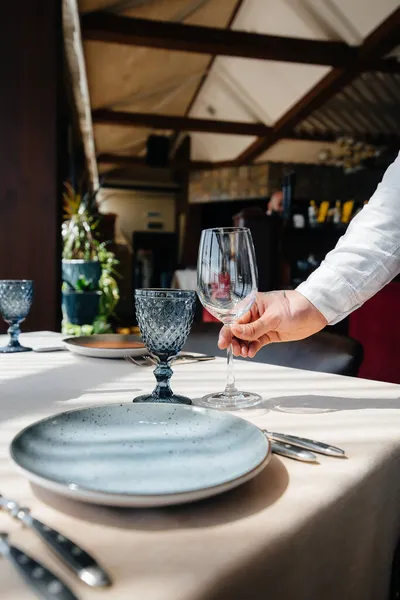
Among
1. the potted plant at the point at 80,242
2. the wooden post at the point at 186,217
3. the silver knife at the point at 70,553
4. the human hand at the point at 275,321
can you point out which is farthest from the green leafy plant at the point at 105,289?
the wooden post at the point at 186,217

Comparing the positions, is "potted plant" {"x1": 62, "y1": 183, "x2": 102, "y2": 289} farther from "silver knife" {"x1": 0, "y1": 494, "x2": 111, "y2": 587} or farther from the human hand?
"silver knife" {"x1": 0, "y1": 494, "x2": 111, "y2": 587}

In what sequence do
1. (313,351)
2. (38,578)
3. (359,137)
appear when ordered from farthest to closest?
(359,137), (313,351), (38,578)

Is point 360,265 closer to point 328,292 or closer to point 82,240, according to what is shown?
point 328,292

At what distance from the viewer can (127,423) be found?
55 cm

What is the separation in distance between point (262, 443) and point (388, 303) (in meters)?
2.83

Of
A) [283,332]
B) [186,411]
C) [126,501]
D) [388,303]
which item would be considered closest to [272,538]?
[126,501]

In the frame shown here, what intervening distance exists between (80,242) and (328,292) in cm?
373

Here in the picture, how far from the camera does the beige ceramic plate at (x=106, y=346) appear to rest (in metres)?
0.99

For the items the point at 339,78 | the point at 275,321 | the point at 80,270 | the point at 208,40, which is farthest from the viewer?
the point at 339,78

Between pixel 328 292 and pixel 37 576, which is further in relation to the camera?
pixel 328 292

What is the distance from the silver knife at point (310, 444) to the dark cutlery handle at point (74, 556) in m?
0.26

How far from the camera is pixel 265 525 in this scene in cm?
37

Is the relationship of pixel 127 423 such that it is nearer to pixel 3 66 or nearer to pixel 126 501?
pixel 126 501

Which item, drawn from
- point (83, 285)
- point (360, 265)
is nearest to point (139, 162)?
point (83, 285)
